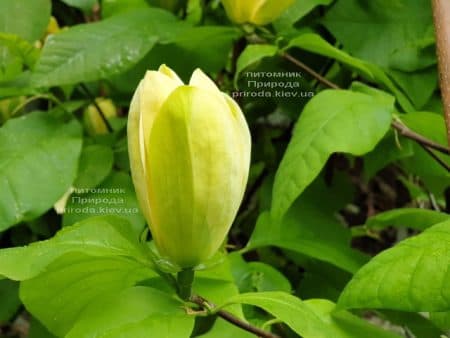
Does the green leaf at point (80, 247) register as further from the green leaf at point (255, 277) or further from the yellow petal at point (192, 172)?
the green leaf at point (255, 277)

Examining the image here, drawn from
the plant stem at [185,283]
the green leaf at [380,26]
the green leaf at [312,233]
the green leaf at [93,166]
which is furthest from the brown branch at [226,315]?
the green leaf at [380,26]

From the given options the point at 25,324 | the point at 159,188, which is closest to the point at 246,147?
the point at 159,188

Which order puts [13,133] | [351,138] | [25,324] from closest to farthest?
[351,138] → [13,133] → [25,324]

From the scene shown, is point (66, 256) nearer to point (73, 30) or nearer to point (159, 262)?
point (159, 262)

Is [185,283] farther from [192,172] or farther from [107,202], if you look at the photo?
[107,202]

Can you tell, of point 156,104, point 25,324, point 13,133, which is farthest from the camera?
point 25,324

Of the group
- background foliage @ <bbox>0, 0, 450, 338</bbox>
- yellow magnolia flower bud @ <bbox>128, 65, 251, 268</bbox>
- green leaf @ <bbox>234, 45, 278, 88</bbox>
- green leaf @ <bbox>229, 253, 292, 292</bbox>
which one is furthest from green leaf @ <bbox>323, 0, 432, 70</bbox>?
yellow magnolia flower bud @ <bbox>128, 65, 251, 268</bbox>

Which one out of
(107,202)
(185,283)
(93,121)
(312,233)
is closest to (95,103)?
(93,121)
